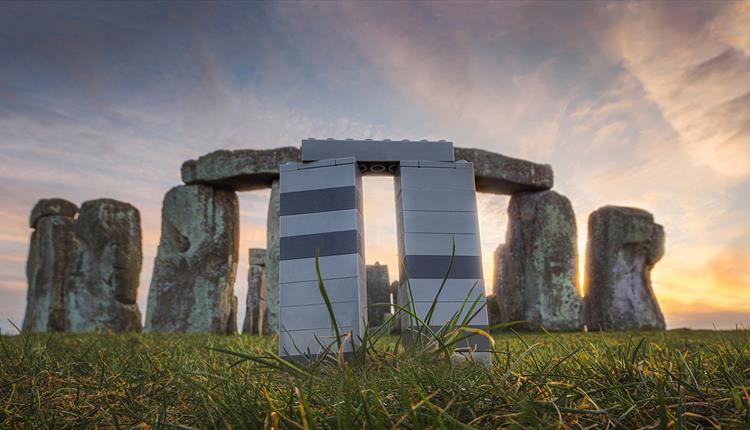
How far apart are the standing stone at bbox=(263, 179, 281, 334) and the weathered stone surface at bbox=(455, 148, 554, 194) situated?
11.5ft

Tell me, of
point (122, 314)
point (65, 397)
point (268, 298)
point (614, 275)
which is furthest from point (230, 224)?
point (65, 397)

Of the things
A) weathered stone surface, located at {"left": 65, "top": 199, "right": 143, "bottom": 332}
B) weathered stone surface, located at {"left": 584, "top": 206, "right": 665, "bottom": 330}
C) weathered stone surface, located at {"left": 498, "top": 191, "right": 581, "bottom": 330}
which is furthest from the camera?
weathered stone surface, located at {"left": 65, "top": 199, "right": 143, "bottom": 332}

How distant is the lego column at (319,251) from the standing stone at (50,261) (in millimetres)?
11696

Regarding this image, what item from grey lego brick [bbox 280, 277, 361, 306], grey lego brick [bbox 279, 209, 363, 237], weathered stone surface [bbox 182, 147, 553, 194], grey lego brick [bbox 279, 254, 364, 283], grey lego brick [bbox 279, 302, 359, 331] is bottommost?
grey lego brick [bbox 279, 302, 359, 331]

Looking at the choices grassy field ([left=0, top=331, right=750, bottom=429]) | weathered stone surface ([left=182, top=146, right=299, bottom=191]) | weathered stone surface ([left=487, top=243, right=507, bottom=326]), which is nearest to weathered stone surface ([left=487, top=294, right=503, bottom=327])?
weathered stone surface ([left=487, top=243, right=507, bottom=326])

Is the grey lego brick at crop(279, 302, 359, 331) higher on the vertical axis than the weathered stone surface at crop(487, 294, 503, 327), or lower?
lower

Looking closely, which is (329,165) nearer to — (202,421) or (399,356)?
(399,356)

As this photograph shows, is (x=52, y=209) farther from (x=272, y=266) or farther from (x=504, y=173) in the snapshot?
(x=504, y=173)

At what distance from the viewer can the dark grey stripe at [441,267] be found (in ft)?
10.6

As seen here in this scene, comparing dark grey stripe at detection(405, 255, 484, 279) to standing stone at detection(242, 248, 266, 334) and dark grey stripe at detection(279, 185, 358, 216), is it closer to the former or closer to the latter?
dark grey stripe at detection(279, 185, 358, 216)

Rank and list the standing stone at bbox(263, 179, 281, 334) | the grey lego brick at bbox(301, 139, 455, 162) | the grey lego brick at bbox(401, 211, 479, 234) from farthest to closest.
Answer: the standing stone at bbox(263, 179, 281, 334) → the grey lego brick at bbox(301, 139, 455, 162) → the grey lego brick at bbox(401, 211, 479, 234)

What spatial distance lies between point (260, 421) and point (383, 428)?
0.31 metres

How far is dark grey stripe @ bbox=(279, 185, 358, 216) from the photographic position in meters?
3.28

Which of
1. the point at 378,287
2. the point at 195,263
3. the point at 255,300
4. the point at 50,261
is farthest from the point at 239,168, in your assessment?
the point at 50,261
